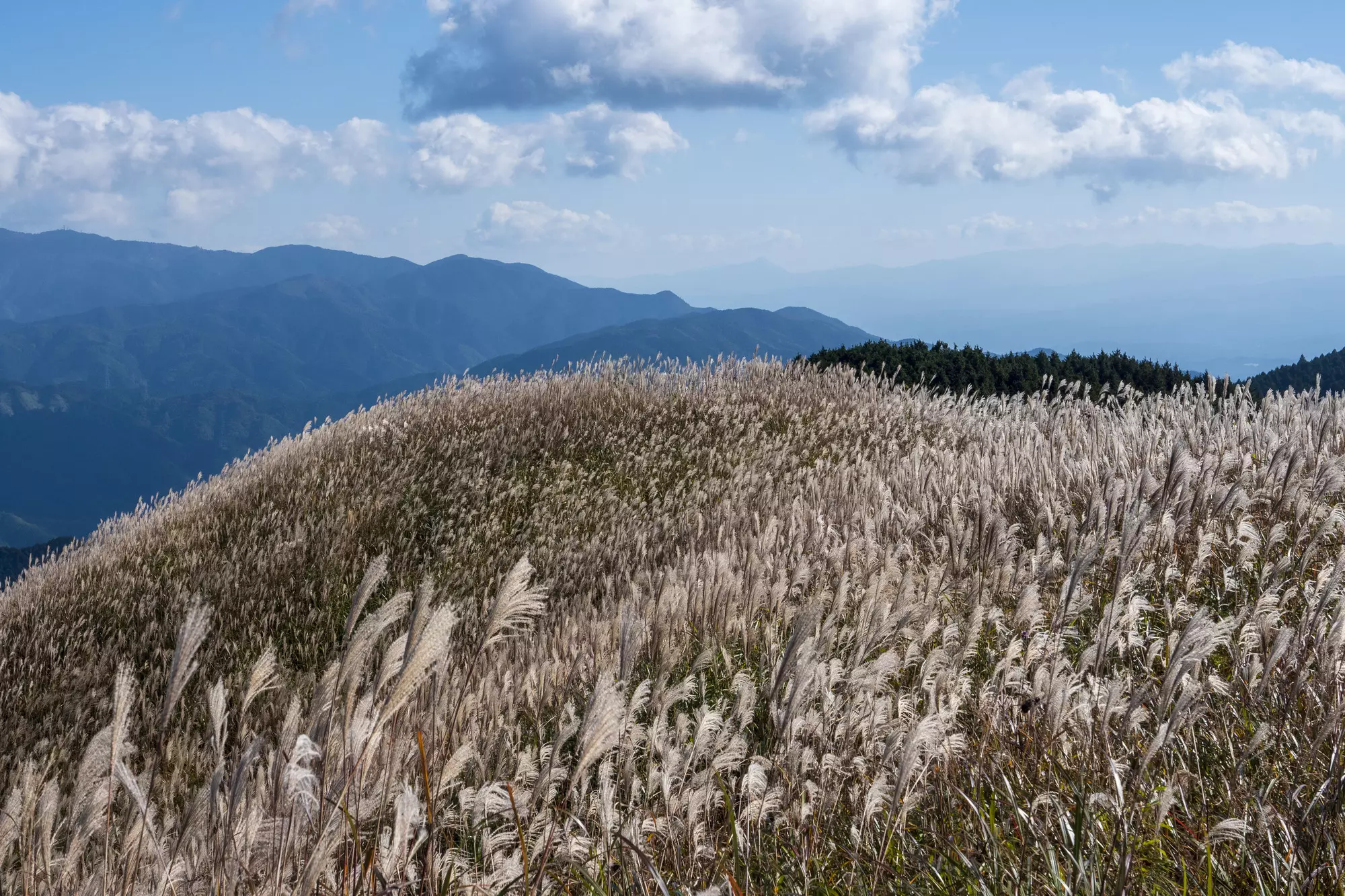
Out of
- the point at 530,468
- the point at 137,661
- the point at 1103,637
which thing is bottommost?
the point at 137,661

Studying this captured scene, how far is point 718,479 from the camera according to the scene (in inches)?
320

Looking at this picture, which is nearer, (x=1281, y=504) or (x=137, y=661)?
(x=1281, y=504)

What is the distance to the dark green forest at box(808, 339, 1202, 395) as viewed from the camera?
13.4m

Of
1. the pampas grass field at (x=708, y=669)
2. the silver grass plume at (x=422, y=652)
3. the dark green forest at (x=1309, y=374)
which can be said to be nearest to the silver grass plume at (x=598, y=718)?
the pampas grass field at (x=708, y=669)

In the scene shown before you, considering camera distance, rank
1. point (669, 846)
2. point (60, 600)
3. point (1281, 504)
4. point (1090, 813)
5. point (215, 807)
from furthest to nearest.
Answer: point (60, 600) → point (1281, 504) → point (669, 846) → point (1090, 813) → point (215, 807)

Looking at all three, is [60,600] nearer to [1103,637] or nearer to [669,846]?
[669,846]

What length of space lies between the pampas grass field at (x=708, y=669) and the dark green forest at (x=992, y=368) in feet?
13.8

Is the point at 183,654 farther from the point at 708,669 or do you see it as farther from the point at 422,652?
the point at 708,669

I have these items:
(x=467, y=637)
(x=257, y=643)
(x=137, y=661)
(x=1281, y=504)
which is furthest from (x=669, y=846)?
(x=137, y=661)

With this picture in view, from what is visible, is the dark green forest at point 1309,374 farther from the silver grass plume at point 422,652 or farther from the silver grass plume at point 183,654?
the silver grass plume at point 183,654

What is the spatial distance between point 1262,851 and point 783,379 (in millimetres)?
9628

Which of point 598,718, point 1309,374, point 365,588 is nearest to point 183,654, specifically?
point 365,588

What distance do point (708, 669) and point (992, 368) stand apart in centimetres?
1216

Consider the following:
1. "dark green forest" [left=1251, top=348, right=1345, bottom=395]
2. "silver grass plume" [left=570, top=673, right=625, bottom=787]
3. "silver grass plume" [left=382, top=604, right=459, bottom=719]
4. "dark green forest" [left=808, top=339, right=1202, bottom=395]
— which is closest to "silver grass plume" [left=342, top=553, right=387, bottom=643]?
"silver grass plume" [left=382, top=604, right=459, bottom=719]
